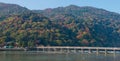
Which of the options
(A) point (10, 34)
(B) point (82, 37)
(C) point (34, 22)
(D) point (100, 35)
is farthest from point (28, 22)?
(D) point (100, 35)

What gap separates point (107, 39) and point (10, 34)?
221 feet

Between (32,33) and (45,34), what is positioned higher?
(32,33)

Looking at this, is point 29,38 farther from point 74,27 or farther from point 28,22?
point 74,27

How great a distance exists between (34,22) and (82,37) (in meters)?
29.6

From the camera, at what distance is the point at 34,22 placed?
562ft

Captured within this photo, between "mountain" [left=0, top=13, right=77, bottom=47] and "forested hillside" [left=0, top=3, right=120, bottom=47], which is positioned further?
"forested hillside" [left=0, top=3, right=120, bottom=47]

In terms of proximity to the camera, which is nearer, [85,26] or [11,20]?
[11,20]

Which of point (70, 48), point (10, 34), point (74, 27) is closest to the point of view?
point (70, 48)

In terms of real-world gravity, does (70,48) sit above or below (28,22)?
below

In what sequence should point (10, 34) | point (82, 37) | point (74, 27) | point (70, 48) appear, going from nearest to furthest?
point (70, 48) → point (10, 34) → point (82, 37) → point (74, 27)

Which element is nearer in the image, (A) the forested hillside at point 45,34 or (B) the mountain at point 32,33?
(B) the mountain at point 32,33

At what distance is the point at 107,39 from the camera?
7441 inches

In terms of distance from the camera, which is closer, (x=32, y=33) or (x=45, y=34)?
(x=32, y=33)

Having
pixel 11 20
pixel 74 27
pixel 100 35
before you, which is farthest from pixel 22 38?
pixel 100 35
